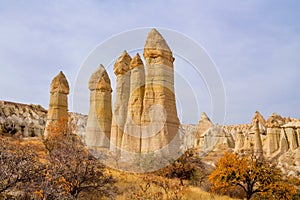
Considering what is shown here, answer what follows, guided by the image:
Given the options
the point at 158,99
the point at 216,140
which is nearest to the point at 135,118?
the point at 158,99

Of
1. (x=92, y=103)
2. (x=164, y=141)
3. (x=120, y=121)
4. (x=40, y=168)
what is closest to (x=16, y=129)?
(x=92, y=103)

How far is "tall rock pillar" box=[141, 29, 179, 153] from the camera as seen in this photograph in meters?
16.6

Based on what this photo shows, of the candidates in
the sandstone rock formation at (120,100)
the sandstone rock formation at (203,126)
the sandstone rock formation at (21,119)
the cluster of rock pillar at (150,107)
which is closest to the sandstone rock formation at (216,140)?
the sandstone rock formation at (203,126)

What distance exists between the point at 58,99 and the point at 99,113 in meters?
4.69

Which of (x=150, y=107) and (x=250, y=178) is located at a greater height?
(x=150, y=107)

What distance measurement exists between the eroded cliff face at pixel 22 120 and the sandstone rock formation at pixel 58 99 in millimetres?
9648

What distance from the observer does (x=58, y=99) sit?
2759 centimetres

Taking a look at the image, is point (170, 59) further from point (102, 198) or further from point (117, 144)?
point (102, 198)

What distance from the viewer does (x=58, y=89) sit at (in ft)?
91.3

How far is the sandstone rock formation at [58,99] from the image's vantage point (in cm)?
2705

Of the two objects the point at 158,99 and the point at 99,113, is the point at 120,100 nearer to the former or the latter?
the point at 99,113

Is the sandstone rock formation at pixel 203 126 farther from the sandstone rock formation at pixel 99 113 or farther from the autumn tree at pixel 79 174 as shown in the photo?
the autumn tree at pixel 79 174

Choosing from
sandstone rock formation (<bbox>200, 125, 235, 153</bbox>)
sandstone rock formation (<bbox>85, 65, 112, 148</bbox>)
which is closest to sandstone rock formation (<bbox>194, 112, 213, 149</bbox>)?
sandstone rock formation (<bbox>200, 125, 235, 153</bbox>)

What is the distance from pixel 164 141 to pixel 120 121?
751 centimetres
